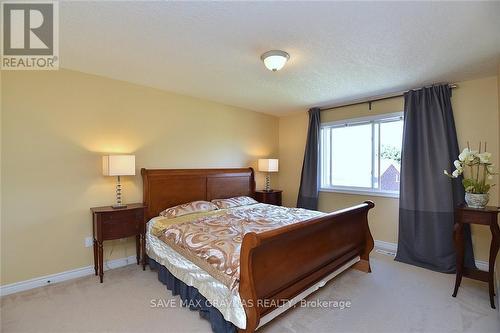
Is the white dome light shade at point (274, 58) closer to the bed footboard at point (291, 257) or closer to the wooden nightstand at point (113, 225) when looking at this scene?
the bed footboard at point (291, 257)

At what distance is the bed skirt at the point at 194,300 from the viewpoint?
1.85 metres

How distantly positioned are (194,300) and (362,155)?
11.2 feet

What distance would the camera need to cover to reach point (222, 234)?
2355mm

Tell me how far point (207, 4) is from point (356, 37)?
1.27 meters

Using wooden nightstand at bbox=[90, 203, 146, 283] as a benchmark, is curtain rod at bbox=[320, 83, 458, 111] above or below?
above

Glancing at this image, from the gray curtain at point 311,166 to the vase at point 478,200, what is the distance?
225 centimetres

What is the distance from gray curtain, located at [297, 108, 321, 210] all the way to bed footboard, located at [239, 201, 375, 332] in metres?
1.57

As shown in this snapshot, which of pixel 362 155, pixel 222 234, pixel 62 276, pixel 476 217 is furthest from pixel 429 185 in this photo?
pixel 62 276

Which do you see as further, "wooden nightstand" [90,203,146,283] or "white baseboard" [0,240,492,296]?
"wooden nightstand" [90,203,146,283]

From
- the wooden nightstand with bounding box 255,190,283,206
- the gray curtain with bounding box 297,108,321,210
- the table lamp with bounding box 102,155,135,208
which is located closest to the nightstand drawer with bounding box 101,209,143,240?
the table lamp with bounding box 102,155,135,208

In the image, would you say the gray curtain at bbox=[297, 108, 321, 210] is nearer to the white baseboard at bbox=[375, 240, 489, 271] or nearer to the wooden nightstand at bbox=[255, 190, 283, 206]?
the wooden nightstand at bbox=[255, 190, 283, 206]

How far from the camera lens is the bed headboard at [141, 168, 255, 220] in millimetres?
3343

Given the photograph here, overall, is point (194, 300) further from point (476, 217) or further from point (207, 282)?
point (476, 217)

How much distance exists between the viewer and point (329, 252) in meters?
2.53
